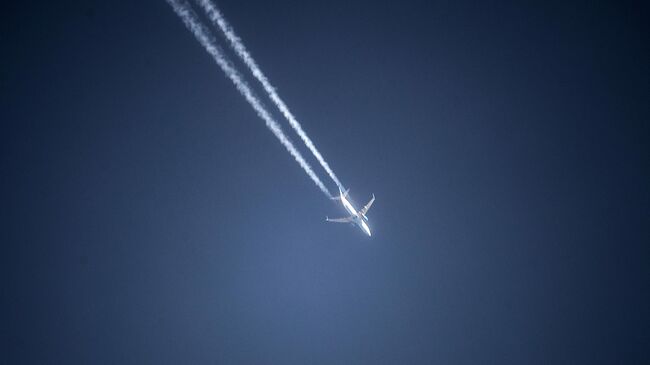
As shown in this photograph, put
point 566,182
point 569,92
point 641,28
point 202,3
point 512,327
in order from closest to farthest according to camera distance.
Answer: point 202,3
point 641,28
point 569,92
point 566,182
point 512,327

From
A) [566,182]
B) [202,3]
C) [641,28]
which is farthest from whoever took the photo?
[566,182]

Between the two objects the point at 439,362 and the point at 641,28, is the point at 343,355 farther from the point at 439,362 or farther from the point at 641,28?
the point at 641,28

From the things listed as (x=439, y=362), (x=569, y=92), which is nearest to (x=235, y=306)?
(x=439, y=362)

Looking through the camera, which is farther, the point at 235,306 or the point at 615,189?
the point at 235,306

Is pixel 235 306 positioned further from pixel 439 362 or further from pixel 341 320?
pixel 439 362

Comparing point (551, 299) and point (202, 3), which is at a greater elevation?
point (202, 3)

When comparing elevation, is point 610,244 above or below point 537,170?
below

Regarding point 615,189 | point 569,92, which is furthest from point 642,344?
point 569,92

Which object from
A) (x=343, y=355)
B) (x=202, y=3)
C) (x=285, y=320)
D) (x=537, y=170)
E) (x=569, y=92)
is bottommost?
(x=343, y=355)

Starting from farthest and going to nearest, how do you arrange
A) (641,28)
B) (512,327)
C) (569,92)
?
(512,327) < (569,92) < (641,28)
